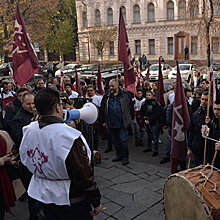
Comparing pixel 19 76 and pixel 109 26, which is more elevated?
pixel 109 26

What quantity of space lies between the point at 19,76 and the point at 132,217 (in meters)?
3.46

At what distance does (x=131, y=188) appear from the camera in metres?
5.23

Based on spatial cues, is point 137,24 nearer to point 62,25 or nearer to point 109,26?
point 109,26

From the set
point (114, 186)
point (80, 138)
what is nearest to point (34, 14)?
point (114, 186)

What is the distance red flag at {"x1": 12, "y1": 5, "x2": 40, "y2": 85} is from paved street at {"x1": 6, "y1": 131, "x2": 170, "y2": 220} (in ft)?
7.71

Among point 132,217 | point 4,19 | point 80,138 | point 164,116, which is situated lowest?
point 132,217

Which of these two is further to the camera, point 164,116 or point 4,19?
point 4,19

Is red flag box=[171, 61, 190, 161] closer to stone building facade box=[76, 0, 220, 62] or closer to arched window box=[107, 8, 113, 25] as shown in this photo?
stone building facade box=[76, 0, 220, 62]

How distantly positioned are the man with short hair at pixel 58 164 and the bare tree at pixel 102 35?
34.2 meters

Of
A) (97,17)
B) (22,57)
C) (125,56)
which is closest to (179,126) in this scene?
(125,56)

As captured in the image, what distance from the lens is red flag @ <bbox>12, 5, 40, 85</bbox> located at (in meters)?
6.04

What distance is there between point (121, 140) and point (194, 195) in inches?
137

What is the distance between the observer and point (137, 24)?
38.2m

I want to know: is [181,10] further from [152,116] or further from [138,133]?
[152,116]
